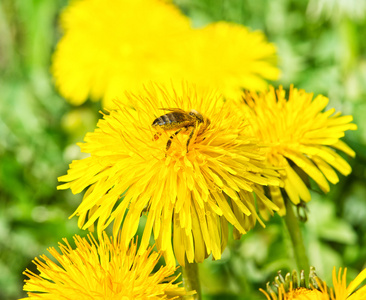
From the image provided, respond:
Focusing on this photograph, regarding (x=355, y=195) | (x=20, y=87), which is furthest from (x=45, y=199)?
(x=355, y=195)

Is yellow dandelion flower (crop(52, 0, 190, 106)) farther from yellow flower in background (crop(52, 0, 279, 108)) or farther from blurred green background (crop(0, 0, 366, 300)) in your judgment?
blurred green background (crop(0, 0, 366, 300))

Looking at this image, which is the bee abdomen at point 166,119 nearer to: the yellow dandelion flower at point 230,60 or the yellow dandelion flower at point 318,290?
the yellow dandelion flower at point 318,290

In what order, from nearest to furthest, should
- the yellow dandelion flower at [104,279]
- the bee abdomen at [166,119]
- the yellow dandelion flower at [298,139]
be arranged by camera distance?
the yellow dandelion flower at [104,279], the bee abdomen at [166,119], the yellow dandelion flower at [298,139]

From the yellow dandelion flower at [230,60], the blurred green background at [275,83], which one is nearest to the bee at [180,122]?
the blurred green background at [275,83]

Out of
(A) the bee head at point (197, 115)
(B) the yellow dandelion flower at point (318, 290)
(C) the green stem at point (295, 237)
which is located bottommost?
(B) the yellow dandelion flower at point (318, 290)

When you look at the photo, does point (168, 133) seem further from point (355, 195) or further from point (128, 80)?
point (355, 195)

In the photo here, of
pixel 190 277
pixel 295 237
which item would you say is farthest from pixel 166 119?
pixel 295 237
